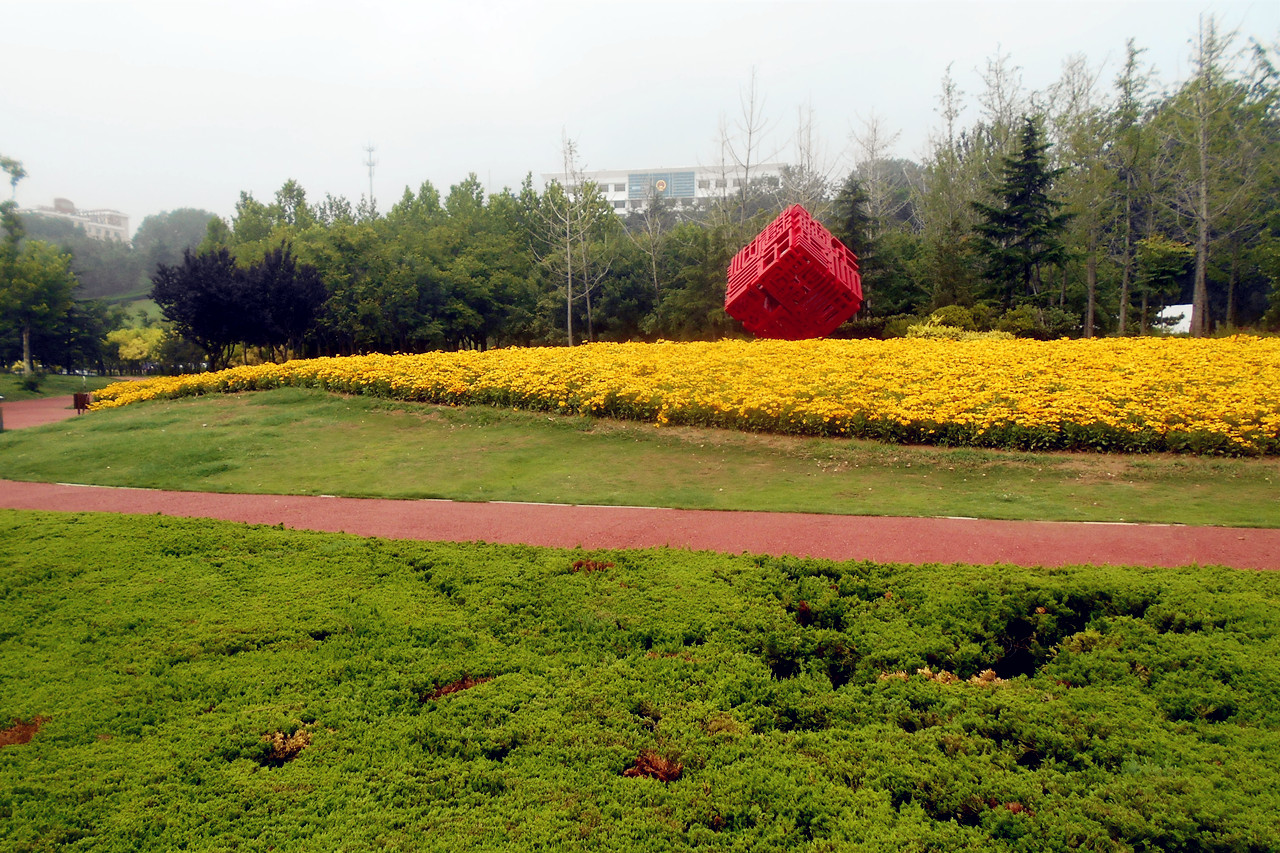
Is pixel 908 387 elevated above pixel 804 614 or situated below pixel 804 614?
above

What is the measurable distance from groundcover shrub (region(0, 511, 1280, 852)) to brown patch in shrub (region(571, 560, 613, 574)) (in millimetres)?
60

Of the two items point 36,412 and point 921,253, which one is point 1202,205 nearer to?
point 921,253

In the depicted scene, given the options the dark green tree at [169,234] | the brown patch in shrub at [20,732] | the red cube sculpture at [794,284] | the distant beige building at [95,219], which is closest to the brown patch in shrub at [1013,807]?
the brown patch in shrub at [20,732]

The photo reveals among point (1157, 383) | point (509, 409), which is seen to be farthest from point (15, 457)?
point (1157, 383)

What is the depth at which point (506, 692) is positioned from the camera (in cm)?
343

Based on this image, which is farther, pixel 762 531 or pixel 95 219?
pixel 95 219

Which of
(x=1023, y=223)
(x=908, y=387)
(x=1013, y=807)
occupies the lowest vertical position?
(x=1013, y=807)

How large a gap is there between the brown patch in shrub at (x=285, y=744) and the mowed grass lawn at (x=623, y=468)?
172 inches

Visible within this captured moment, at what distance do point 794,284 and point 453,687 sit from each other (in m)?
12.2

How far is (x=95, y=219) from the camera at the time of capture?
113812 mm

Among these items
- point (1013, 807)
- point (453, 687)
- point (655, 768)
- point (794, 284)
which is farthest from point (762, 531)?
point (794, 284)

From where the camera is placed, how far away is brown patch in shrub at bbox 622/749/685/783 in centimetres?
289

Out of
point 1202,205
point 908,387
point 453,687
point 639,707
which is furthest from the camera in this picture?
point 1202,205

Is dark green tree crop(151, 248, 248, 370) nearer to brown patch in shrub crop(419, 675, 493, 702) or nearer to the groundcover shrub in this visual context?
the groundcover shrub
